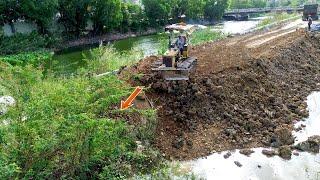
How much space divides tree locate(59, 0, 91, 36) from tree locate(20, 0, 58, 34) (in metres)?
2.26

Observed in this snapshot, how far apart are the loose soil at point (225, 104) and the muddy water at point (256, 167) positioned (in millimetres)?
461

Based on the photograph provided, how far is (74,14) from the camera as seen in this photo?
2031 inches

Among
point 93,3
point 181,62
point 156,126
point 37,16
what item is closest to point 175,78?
point 181,62

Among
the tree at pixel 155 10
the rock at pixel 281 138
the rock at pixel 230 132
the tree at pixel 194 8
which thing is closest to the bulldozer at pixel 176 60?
the rock at pixel 230 132

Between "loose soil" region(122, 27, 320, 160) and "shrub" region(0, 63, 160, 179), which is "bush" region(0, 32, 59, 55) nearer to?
"loose soil" region(122, 27, 320, 160)

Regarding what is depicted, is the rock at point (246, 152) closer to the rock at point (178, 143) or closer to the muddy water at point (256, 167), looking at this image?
the muddy water at point (256, 167)

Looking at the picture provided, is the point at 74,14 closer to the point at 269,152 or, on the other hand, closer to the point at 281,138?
the point at 281,138

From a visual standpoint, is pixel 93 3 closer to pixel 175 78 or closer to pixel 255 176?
pixel 175 78

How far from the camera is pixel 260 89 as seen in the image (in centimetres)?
1797

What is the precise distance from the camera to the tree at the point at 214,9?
75.9m

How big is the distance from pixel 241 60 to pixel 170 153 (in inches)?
336

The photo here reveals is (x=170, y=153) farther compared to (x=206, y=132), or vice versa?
(x=206, y=132)

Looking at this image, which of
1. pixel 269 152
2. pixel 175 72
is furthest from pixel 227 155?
pixel 175 72

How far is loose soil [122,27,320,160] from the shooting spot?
14.1 meters
